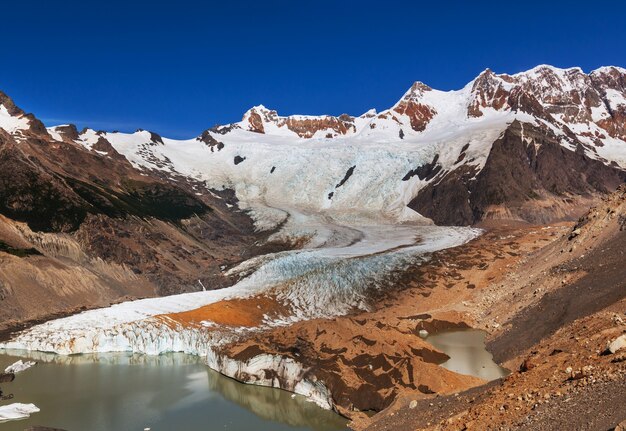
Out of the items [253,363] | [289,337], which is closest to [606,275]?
[289,337]

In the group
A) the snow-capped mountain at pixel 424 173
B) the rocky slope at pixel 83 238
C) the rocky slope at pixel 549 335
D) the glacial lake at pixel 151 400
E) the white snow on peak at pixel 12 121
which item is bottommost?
the glacial lake at pixel 151 400

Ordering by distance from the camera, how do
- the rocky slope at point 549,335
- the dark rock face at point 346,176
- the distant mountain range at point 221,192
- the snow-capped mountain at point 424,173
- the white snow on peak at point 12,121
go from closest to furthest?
1. the rocky slope at point 549,335
2. the distant mountain range at point 221,192
3. the white snow on peak at point 12,121
4. the snow-capped mountain at point 424,173
5. the dark rock face at point 346,176

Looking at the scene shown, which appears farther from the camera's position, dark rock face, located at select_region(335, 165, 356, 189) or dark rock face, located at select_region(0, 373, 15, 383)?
dark rock face, located at select_region(335, 165, 356, 189)

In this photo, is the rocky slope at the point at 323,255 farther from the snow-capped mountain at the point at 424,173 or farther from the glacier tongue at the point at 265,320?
the snow-capped mountain at the point at 424,173

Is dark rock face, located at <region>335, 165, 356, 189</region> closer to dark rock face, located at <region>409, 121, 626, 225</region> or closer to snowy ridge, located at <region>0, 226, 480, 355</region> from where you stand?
dark rock face, located at <region>409, 121, 626, 225</region>

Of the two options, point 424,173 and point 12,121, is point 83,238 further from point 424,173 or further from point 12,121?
point 424,173

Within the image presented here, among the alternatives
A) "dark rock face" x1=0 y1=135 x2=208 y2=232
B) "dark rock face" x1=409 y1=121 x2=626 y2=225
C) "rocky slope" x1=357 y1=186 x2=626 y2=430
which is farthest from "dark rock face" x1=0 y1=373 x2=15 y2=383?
"dark rock face" x1=409 y1=121 x2=626 y2=225

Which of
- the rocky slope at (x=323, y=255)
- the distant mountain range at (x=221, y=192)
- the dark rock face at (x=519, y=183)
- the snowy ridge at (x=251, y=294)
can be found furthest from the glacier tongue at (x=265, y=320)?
the dark rock face at (x=519, y=183)
